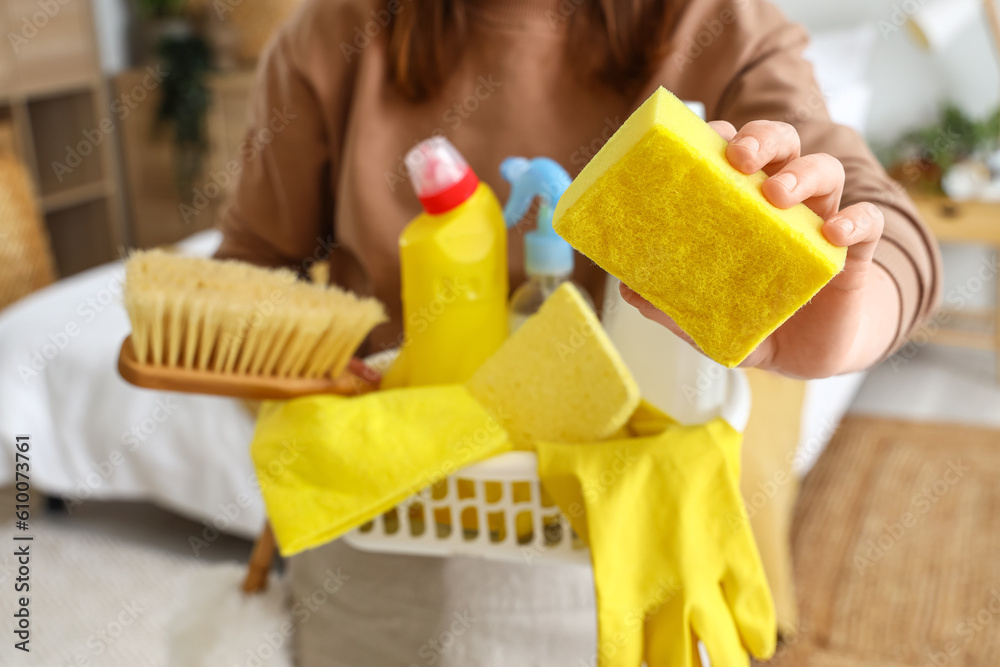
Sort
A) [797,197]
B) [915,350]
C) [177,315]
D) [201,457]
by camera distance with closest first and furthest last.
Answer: [797,197] < [177,315] < [201,457] < [915,350]

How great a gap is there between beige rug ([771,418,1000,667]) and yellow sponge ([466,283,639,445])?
1030 millimetres

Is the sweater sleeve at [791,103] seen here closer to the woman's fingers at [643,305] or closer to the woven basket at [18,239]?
the woman's fingers at [643,305]

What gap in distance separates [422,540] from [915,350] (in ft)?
7.47

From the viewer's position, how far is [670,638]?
459 mm

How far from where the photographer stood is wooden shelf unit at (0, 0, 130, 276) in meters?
2.50

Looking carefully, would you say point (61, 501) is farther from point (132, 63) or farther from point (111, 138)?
point (132, 63)

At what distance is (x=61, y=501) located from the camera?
1.70 m

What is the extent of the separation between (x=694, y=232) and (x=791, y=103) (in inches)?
10.0

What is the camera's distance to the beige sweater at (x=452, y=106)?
0.62 meters

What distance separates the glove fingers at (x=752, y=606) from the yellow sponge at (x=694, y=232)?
0.14 meters

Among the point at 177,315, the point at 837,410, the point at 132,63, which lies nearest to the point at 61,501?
the point at 177,315

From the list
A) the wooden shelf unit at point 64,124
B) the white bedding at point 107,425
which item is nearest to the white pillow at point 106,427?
the white bedding at point 107,425

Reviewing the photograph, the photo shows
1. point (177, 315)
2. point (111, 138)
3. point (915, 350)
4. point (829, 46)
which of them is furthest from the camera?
point (111, 138)

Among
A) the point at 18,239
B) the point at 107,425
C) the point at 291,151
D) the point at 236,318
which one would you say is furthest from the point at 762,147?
the point at 18,239
